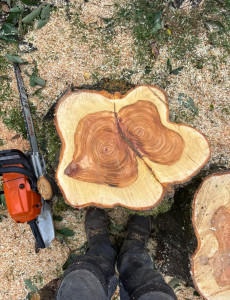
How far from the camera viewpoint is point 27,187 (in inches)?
83.2

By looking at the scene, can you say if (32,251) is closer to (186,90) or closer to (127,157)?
(127,157)

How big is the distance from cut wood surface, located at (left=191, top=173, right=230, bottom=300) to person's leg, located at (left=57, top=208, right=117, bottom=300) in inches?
24.4

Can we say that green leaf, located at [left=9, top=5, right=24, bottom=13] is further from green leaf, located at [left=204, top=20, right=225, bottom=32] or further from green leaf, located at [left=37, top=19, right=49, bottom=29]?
green leaf, located at [left=204, top=20, right=225, bottom=32]

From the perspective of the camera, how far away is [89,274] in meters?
1.86

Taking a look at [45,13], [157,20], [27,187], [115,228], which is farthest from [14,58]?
[115,228]

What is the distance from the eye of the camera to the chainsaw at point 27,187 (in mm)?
2070

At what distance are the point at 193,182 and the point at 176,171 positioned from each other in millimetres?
366

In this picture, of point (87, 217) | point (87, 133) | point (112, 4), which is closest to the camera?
point (87, 133)

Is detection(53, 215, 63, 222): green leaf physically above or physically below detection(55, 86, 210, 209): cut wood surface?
below

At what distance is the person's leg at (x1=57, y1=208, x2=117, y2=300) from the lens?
1816mm

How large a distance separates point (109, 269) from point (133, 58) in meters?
1.68

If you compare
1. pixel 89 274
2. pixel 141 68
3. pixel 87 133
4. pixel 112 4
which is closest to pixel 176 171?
pixel 87 133

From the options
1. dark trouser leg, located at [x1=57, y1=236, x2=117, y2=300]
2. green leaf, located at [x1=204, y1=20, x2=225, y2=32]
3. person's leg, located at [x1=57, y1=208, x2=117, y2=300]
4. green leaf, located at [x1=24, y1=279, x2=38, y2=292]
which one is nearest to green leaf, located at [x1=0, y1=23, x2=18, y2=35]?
green leaf, located at [x1=204, y1=20, x2=225, y2=32]

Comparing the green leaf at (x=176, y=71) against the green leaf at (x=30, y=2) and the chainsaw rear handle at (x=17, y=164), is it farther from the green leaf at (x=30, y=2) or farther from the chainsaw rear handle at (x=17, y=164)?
the chainsaw rear handle at (x=17, y=164)
